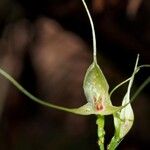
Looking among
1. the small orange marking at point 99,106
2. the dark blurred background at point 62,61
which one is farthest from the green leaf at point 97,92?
the dark blurred background at point 62,61

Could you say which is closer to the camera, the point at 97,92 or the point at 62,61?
the point at 97,92

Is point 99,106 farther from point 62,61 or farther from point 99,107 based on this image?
point 62,61

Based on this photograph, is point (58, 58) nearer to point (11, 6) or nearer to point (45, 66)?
point (45, 66)

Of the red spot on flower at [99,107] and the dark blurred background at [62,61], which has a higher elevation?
the red spot on flower at [99,107]

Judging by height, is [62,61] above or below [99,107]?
below

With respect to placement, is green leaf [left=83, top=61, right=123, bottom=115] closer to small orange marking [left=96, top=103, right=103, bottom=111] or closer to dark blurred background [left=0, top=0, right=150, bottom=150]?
small orange marking [left=96, top=103, right=103, bottom=111]

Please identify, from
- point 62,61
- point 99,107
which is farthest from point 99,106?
point 62,61

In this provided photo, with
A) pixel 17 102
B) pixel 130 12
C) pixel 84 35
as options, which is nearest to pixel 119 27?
pixel 130 12

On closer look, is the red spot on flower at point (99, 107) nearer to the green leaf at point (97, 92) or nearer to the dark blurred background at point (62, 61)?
the green leaf at point (97, 92)
